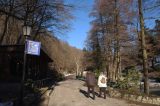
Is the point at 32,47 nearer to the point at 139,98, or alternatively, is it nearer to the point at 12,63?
the point at 139,98

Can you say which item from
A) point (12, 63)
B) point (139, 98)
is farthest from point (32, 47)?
point (12, 63)

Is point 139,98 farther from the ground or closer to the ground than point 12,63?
closer to the ground

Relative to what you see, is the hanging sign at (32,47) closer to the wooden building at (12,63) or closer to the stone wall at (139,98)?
the stone wall at (139,98)

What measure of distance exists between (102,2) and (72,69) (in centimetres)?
9171

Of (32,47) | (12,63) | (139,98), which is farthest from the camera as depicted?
(12,63)

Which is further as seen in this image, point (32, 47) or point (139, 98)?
point (139, 98)

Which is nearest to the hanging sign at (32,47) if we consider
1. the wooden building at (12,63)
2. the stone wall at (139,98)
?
the stone wall at (139,98)

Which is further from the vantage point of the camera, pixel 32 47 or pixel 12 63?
pixel 12 63

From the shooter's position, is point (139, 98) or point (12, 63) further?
point (12, 63)

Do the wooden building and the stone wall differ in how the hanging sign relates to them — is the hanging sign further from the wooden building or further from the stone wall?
the wooden building

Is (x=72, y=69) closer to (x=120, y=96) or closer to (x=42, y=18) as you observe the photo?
(x=42, y=18)

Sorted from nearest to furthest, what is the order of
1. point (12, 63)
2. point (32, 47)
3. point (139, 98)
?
point (32, 47)
point (139, 98)
point (12, 63)

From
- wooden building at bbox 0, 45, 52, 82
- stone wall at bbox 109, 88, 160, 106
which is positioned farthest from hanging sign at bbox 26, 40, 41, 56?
wooden building at bbox 0, 45, 52, 82

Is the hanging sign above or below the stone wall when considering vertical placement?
above
